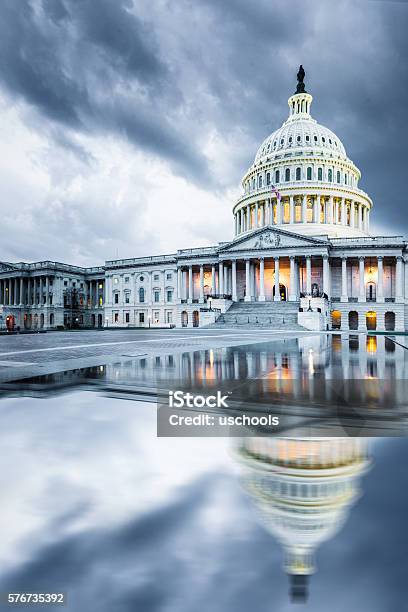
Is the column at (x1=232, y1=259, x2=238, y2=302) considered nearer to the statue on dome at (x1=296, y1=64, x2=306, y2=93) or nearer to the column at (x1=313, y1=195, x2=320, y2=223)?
the column at (x1=313, y1=195, x2=320, y2=223)

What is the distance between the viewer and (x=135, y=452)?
183 inches

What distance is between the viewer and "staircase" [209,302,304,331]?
54919 millimetres

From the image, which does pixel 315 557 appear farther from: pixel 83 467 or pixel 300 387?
pixel 300 387

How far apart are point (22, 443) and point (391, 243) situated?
75325 mm

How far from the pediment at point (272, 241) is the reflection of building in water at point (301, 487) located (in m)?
68.5

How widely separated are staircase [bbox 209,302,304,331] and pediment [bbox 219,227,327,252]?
13001 mm

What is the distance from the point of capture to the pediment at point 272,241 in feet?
231

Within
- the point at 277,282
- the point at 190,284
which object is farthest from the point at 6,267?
the point at 277,282

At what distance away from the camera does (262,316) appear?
2306 inches

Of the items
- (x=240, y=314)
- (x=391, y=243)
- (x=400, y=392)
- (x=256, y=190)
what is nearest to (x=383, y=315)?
(x=391, y=243)

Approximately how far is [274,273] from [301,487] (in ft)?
248
